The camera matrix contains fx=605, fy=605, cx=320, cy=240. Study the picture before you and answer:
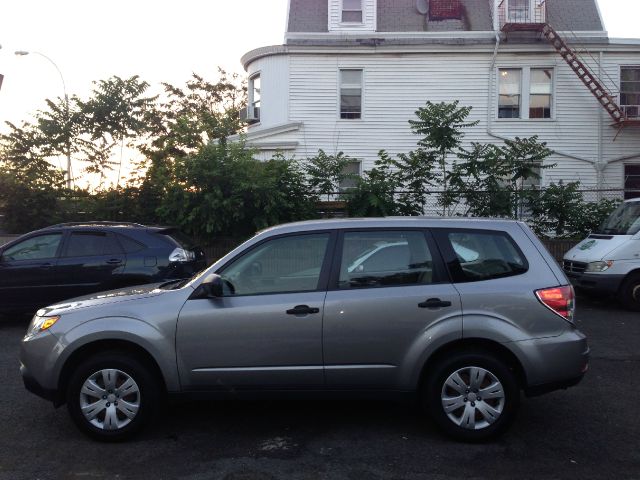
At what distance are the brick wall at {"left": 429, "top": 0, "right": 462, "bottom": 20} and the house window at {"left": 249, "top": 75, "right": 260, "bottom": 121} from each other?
6122 mm

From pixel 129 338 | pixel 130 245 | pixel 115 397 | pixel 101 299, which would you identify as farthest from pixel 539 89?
pixel 115 397

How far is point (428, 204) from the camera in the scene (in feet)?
44.3

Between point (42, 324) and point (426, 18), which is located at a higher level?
point (426, 18)

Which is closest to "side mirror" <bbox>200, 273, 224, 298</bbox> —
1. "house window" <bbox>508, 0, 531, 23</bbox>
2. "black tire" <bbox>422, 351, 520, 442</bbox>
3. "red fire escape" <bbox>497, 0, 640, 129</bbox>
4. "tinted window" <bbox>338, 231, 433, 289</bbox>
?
"tinted window" <bbox>338, 231, 433, 289</bbox>

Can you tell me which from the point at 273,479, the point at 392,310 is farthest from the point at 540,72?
the point at 273,479

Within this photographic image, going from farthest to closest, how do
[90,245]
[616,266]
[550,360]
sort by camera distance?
[616,266] → [90,245] → [550,360]

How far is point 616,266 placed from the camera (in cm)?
1012

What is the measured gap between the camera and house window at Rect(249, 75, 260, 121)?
20.3m

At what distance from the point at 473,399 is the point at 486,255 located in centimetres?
112

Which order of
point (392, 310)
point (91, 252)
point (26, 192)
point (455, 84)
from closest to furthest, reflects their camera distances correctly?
1. point (392, 310)
2. point (91, 252)
3. point (26, 192)
4. point (455, 84)

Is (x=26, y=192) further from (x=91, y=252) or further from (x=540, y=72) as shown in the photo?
(x=540, y=72)

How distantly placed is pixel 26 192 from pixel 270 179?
606 cm

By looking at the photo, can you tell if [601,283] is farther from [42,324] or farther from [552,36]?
[552,36]

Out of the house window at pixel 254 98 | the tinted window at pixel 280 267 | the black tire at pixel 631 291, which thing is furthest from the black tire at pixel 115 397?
the house window at pixel 254 98
